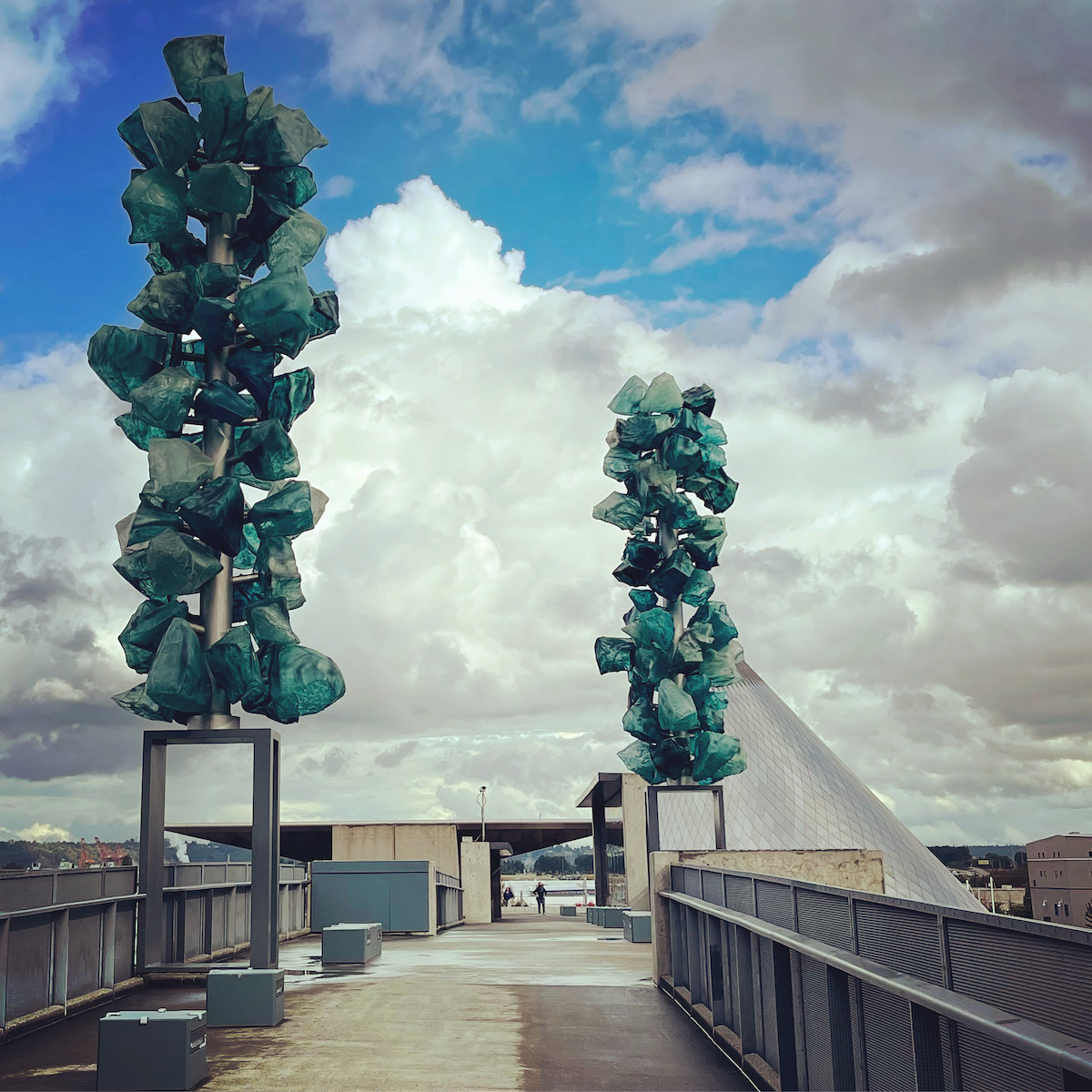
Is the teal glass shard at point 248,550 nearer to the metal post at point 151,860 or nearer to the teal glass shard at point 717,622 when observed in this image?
the metal post at point 151,860

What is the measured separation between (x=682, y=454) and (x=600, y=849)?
31.2 meters

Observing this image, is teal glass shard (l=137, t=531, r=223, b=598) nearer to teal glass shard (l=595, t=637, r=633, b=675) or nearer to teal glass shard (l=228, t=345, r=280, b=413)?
teal glass shard (l=228, t=345, r=280, b=413)

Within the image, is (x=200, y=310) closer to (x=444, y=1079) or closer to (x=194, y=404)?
(x=194, y=404)

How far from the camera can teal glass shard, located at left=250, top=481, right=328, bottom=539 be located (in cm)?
1977

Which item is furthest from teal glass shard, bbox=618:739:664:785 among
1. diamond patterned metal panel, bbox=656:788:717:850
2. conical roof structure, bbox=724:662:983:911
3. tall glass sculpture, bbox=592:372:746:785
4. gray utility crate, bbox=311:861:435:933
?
conical roof structure, bbox=724:662:983:911

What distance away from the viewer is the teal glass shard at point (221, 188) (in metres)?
19.4

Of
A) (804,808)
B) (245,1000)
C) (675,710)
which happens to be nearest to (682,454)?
(675,710)

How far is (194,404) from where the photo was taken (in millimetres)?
19500

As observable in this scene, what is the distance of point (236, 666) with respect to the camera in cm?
1873

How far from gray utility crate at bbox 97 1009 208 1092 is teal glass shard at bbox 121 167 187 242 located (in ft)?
44.8

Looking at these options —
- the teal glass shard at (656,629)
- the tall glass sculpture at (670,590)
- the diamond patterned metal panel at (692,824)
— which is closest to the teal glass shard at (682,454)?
the tall glass sculpture at (670,590)

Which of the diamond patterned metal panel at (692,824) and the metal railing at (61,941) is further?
the diamond patterned metal panel at (692,824)

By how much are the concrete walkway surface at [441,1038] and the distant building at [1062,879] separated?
80095 millimetres

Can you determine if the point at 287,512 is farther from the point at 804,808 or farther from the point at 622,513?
the point at 804,808
